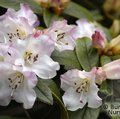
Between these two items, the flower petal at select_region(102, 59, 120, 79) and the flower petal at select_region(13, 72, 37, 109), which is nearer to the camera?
the flower petal at select_region(13, 72, 37, 109)

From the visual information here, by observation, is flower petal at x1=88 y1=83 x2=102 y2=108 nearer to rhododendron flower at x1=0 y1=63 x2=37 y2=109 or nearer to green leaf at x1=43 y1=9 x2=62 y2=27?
rhododendron flower at x1=0 y1=63 x2=37 y2=109

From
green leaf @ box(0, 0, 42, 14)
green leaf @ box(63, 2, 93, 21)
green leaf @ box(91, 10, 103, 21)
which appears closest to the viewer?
green leaf @ box(0, 0, 42, 14)

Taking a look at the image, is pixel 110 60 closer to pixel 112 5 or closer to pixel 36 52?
pixel 36 52

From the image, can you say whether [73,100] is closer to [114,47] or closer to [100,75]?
[100,75]

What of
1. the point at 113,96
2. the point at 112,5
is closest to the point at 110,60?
the point at 113,96

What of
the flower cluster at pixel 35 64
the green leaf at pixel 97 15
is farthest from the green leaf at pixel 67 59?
the green leaf at pixel 97 15

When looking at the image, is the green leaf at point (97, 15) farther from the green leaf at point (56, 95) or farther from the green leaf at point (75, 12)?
the green leaf at point (56, 95)

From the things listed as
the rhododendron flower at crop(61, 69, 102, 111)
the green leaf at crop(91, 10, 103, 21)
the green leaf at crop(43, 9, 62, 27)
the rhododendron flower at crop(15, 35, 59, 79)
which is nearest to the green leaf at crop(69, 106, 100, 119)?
the rhododendron flower at crop(61, 69, 102, 111)

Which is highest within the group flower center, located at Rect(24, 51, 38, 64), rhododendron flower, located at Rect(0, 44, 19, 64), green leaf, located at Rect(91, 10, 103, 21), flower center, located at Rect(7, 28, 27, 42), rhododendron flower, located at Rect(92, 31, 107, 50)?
rhododendron flower, located at Rect(0, 44, 19, 64)
